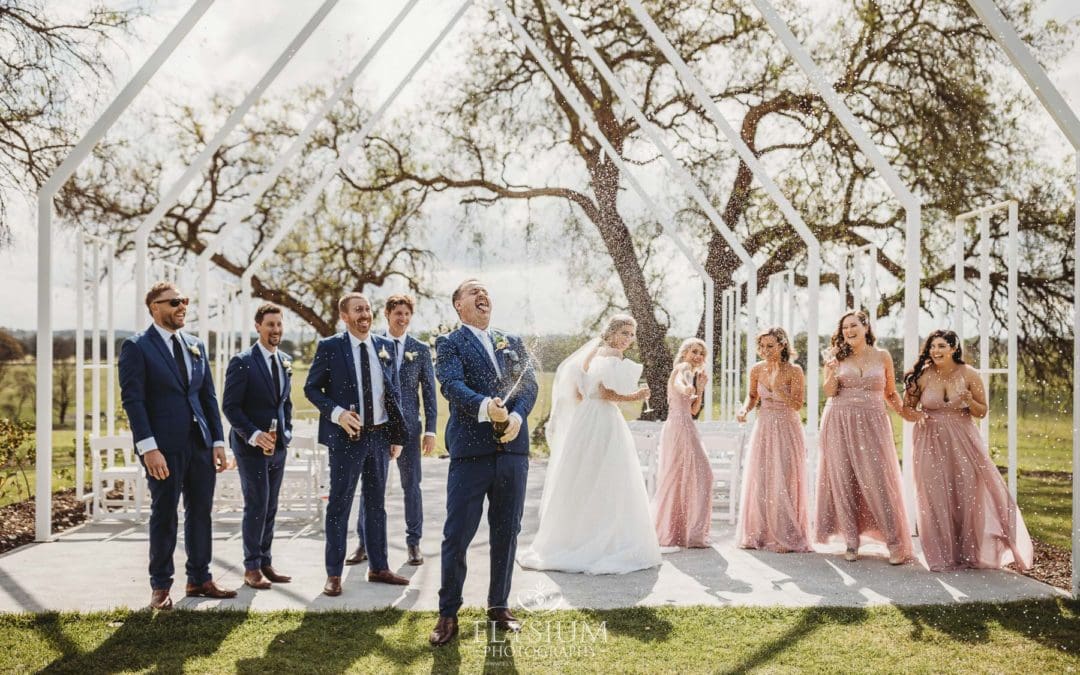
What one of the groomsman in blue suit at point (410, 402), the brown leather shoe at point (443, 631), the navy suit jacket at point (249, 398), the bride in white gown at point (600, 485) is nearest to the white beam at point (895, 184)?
the bride in white gown at point (600, 485)

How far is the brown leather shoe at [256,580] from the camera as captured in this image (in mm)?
5195

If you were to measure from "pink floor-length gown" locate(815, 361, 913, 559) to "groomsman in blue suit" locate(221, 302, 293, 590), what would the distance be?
361 centimetres

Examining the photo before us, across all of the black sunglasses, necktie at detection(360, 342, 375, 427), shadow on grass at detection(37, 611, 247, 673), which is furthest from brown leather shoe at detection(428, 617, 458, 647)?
the black sunglasses

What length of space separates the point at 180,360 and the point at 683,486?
3651mm

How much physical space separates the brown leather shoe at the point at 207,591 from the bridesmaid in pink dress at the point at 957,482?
414 cm

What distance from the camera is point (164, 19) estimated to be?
1062 cm

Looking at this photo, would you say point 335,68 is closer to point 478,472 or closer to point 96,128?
point 96,128

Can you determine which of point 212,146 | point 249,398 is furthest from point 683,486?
point 212,146

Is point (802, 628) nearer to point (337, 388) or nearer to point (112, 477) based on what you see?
point (337, 388)

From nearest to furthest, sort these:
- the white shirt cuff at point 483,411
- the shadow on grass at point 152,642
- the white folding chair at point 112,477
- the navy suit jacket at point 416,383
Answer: the shadow on grass at point 152,642 < the white shirt cuff at point 483,411 < the navy suit jacket at point 416,383 < the white folding chair at point 112,477

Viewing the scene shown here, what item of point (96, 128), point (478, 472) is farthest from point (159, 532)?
point (96, 128)

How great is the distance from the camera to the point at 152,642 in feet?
13.5

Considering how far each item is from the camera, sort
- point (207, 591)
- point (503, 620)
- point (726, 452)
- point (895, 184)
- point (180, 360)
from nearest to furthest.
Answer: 1. point (503, 620)
2. point (180, 360)
3. point (207, 591)
4. point (895, 184)
5. point (726, 452)

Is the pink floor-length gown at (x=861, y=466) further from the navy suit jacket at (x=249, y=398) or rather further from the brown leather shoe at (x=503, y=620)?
the navy suit jacket at (x=249, y=398)
